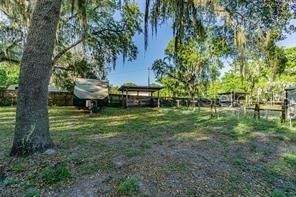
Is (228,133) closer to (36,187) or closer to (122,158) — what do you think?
(122,158)

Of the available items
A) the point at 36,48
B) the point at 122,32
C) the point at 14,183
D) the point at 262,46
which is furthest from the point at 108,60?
the point at 14,183

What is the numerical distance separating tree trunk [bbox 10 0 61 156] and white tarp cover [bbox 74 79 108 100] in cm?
983

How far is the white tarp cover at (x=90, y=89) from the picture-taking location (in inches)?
569

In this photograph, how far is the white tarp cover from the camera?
569 inches

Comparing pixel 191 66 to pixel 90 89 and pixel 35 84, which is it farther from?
pixel 35 84

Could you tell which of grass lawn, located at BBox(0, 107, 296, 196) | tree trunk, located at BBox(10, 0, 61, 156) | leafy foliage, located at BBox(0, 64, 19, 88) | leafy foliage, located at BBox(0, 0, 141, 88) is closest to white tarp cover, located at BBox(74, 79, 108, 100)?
leafy foliage, located at BBox(0, 0, 141, 88)

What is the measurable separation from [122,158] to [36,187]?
1.39 m

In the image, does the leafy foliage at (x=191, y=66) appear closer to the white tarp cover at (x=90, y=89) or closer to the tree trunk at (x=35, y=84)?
the white tarp cover at (x=90, y=89)

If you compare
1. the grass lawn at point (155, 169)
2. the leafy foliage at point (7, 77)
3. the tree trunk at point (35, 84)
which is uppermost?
the leafy foliage at point (7, 77)

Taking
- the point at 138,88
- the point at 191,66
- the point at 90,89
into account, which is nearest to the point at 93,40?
the point at 90,89

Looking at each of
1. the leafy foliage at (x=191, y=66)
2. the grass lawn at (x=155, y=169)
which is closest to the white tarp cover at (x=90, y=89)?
the leafy foliage at (x=191, y=66)

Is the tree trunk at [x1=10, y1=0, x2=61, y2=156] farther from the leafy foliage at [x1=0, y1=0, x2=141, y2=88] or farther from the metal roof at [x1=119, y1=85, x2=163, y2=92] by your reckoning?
the metal roof at [x1=119, y1=85, x2=163, y2=92]

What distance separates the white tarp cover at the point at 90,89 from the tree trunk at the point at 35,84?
983 centimetres

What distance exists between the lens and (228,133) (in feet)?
21.6
